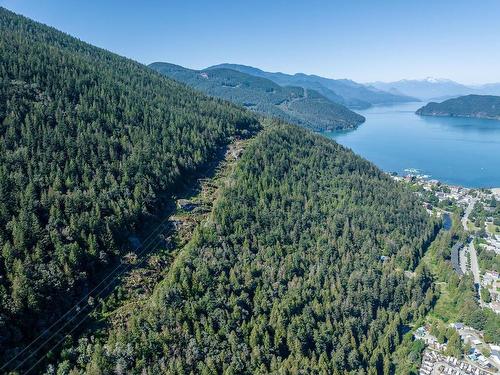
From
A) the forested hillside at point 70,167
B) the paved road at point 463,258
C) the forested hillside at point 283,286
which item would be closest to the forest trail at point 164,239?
the forested hillside at point 283,286

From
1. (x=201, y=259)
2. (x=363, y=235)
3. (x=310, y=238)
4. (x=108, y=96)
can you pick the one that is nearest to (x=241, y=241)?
(x=201, y=259)

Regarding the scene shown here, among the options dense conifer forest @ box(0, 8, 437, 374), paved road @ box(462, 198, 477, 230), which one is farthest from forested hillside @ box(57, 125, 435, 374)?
paved road @ box(462, 198, 477, 230)

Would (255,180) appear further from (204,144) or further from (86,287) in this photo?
(86,287)

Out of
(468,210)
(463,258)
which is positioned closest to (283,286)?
(463,258)

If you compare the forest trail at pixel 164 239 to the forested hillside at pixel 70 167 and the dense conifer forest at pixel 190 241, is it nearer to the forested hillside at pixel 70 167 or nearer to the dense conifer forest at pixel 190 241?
the dense conifer forest at pixel 190 241

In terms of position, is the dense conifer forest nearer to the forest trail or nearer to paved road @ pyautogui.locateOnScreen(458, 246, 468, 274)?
the forest trail

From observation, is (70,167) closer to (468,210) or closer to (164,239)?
(164,239)
